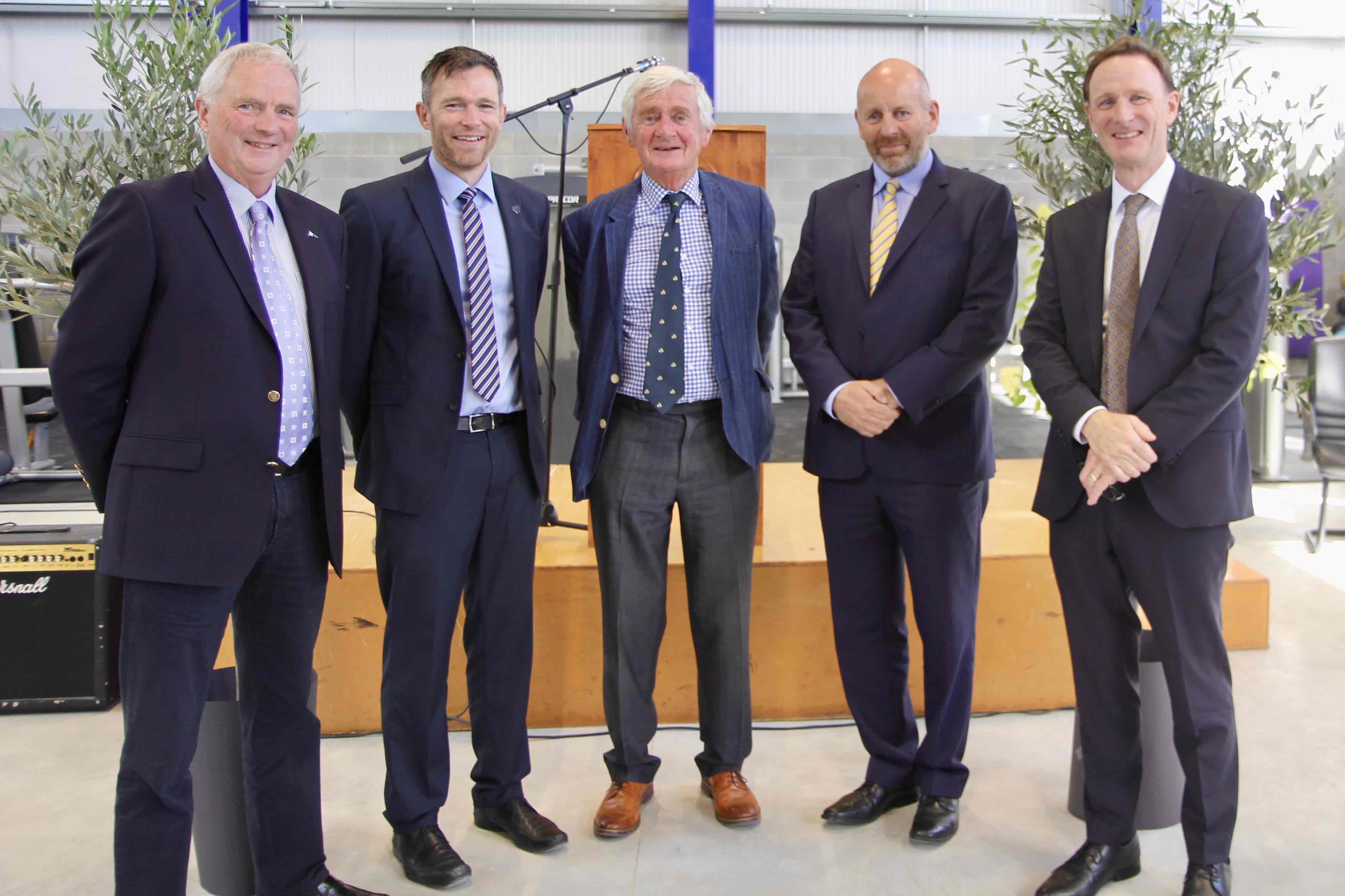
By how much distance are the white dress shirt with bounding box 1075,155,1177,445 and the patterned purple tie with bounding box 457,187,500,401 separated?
4.08 feet

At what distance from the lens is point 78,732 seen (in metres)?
3.21

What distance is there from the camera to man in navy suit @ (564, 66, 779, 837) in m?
2.43

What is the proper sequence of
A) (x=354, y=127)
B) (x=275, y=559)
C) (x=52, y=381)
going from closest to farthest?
(x=52, y=381) < (x=275, y=559) < (x=354, y=127)

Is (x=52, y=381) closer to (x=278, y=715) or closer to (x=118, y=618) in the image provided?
(x=278, y=715)

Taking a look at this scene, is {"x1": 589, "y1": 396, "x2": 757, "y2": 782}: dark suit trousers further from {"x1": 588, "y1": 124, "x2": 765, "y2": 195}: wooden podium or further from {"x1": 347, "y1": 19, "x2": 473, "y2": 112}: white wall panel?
{"x1": 347, "y1": 19, "x2": 473, "y2": 112}: white wall panel

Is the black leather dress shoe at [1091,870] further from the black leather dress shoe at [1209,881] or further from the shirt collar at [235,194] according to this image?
the shirt collar at [235,194]

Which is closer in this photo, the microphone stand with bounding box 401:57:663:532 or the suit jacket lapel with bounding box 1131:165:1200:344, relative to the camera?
the suit jacket lapel with bounding box 1131:165:1200:344

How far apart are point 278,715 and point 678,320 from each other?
1.20 meters

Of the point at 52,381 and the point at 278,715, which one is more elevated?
the point at 52,381

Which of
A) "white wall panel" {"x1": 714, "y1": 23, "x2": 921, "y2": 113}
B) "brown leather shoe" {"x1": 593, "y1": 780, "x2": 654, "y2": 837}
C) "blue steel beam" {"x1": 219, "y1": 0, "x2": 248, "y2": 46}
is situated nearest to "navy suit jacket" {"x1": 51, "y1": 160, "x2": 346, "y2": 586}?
"brown leather shoe" {"x1": 593, "y1": 780, "x2": 654, "y2": 837}

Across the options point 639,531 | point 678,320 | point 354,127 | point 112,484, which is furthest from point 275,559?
point 354,127

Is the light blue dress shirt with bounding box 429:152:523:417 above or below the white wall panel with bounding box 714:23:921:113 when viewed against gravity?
below

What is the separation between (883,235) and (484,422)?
1020 mm

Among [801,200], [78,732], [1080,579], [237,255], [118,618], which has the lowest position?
[78,732]
